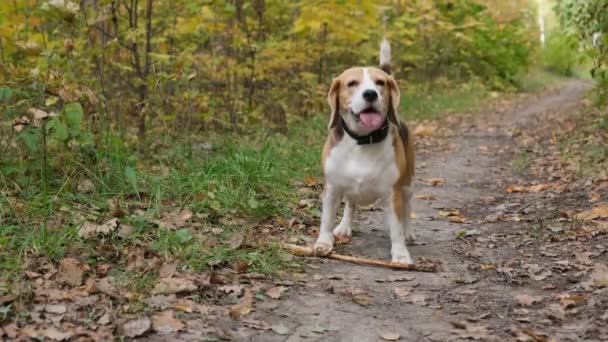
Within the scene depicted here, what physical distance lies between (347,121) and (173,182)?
5.50 ft

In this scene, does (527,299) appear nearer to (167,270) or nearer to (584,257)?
(584,257)

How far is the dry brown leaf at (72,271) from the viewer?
357 cm

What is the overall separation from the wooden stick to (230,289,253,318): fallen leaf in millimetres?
913

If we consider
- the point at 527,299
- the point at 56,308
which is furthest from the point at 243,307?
the point at 527,299

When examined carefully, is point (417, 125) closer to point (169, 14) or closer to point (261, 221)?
point (169, 14)

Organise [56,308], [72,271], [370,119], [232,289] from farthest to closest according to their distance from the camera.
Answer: [370,119] < [232,289] < [72,271] < [56,308]

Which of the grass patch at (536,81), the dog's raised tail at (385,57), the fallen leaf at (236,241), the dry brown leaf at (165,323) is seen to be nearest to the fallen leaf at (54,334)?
the dry brown leaf at (165,323)

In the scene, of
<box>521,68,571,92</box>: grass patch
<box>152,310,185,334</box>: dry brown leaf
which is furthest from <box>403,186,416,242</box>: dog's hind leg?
<box>521,68,571,92</box>: grass patch

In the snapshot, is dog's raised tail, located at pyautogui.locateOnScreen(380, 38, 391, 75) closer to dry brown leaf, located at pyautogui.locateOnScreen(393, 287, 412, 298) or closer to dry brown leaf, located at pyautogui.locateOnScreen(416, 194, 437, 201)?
dry brown leaf, located at pyautogui.locateOnScreen(393, 287, 412, 298)

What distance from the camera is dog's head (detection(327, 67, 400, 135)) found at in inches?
169

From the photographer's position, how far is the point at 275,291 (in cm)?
382

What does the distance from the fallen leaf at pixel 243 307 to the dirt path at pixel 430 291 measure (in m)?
0.07

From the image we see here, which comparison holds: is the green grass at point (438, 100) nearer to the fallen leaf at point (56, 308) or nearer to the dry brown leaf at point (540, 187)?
the dry brown leaf at point (540, 187)

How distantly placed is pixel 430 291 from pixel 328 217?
3.36 ft
